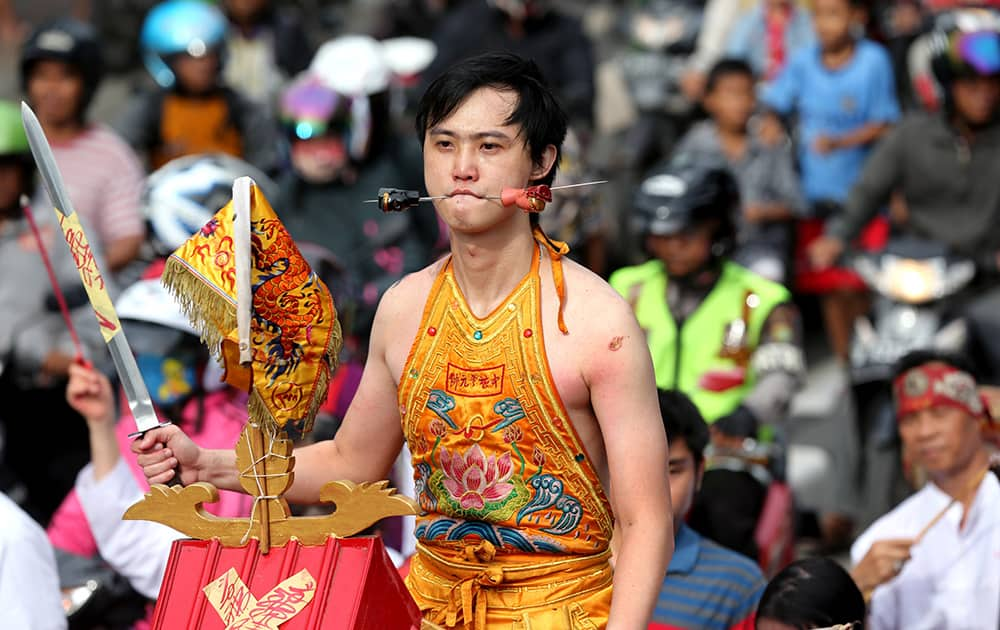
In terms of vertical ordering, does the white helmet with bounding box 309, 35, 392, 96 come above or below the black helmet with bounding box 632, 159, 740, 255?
above

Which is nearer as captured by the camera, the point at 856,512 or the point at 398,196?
the point at 398,196

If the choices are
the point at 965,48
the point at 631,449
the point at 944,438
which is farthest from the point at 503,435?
the point at 965,48

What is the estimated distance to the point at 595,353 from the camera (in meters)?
3.76

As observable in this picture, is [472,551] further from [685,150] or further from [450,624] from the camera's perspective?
[685,150]

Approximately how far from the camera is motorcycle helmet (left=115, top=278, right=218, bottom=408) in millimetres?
6129

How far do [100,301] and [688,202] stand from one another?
151 inches

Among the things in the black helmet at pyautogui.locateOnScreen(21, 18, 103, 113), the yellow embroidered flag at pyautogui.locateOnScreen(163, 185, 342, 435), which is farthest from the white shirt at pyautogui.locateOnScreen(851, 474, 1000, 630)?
the black helmet at pyautogui.locateOnScreen(21, 18, 103, 113)

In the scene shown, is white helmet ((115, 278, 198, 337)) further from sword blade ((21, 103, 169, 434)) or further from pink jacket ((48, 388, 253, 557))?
sword blade ((21, 103, 169, 434))

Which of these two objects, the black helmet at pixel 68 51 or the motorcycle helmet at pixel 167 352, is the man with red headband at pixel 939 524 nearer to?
the motorcycle helmet at pixel 167 352

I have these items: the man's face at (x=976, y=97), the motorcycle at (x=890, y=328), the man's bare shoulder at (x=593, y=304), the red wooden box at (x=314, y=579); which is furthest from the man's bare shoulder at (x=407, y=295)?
the man's face at (x=976, y=97)

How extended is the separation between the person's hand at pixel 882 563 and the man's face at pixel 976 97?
11.4 feet

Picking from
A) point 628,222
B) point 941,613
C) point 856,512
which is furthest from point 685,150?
point 941,613

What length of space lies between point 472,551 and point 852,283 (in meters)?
6.36

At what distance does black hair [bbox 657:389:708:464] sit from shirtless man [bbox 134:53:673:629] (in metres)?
1.57
